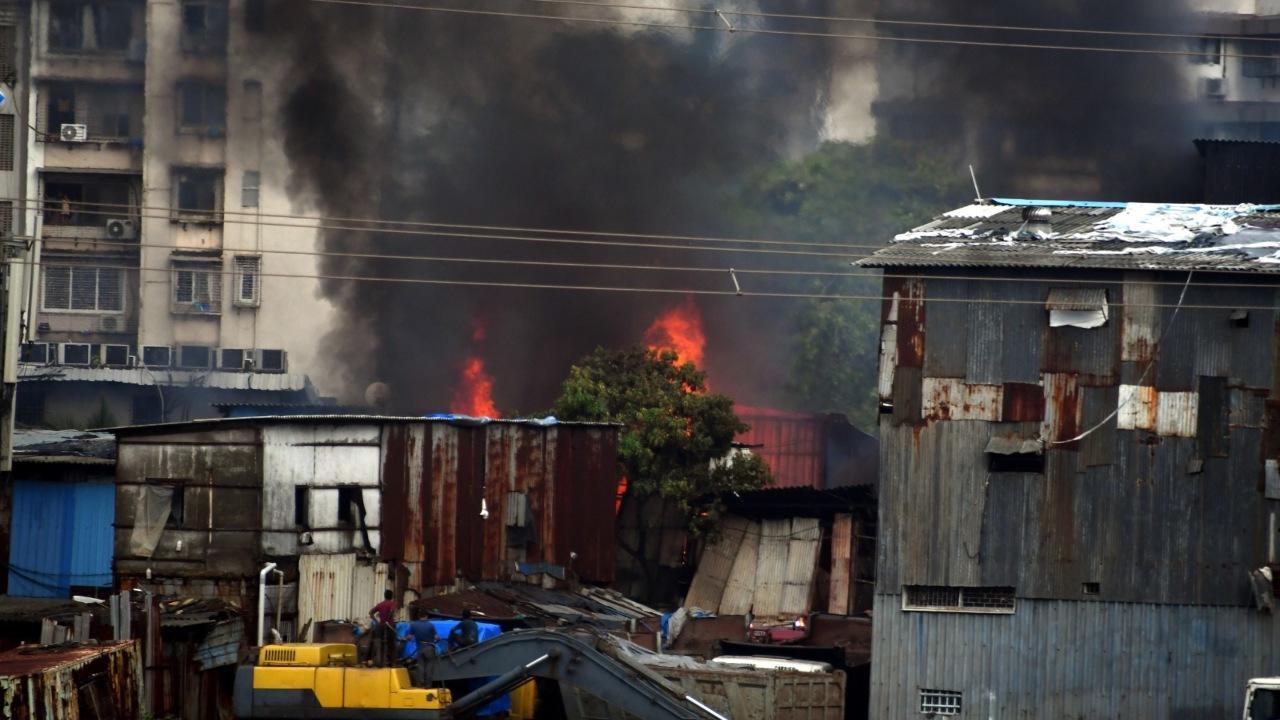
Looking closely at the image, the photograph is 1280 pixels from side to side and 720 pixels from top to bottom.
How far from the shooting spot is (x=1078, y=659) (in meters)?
29.3

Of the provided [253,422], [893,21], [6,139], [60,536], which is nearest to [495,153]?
[893,21]

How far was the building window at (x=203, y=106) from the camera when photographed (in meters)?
70.3

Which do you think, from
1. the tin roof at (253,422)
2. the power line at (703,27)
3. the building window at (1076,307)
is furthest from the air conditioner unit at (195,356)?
the building window at (1076,307)

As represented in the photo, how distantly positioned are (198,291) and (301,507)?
1589 inches

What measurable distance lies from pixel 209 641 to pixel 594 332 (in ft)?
115

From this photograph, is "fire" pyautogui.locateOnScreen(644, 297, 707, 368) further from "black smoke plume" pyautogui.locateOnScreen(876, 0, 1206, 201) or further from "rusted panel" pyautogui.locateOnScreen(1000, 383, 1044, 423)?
"rusted panel" pyautogui.locateOnScreen(1000, 383, 1044, 423)

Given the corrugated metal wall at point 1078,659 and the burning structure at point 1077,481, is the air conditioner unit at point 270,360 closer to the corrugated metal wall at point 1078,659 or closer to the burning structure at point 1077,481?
the burning structure at point 1077,481

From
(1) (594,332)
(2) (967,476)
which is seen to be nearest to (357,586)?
(2) (967,476)

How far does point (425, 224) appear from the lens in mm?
66188

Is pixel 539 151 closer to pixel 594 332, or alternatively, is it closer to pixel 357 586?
pixel 594 332

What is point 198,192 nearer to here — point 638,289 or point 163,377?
point 163,377

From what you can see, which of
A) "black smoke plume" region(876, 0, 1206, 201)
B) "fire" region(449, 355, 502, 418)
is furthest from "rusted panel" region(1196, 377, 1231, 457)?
"black smoke plume" region(876, 0, 1206, 201)

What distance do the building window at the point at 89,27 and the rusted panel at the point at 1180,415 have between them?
55.5 metres

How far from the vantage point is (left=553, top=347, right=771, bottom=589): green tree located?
4112cm
